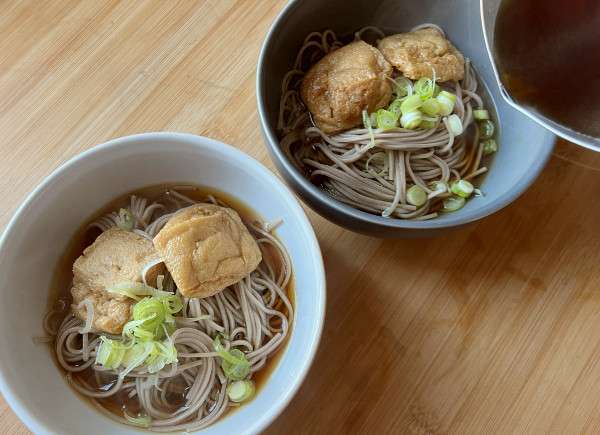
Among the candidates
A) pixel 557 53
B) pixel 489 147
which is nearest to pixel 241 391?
pixel 489 147

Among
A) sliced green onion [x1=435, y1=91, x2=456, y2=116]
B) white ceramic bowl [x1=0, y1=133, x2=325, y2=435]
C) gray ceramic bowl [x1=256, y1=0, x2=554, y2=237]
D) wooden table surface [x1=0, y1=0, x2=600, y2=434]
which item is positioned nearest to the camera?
white ceramic bowl [x1=0, y1=133, x2=325, y2=435]

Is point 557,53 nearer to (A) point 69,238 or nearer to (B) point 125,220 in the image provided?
(B) point 125,220

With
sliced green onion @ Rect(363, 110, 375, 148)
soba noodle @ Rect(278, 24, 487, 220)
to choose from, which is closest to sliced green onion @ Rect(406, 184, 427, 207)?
soba noodle @ Rect(278, 24, 487, 220)

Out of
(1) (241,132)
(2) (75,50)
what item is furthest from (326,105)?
(2) (75,50)

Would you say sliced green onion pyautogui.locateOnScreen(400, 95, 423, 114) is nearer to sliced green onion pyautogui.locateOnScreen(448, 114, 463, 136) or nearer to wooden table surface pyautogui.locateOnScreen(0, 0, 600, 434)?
sliced green onion pyautogui.locateOnScreen(448, 114, 463, 136)

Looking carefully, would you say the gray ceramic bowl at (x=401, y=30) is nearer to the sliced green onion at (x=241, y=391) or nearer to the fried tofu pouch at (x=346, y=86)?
the fried tofu pouch at (x=346, y=86)

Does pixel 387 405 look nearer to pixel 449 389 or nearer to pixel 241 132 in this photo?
pixel 449 389
